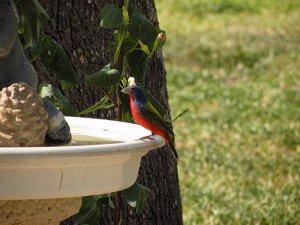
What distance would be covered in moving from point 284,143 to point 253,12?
788cm

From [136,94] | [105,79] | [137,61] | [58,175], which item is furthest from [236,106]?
[58,175]

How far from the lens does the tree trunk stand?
457cm

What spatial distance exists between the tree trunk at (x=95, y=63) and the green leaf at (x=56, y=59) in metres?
0.56

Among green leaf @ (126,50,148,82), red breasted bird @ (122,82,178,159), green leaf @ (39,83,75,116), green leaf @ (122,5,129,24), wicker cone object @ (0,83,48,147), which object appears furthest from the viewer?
green leaf @ (126,50,148,82)

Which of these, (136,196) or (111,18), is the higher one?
(111,18)

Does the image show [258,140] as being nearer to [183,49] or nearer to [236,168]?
[236,168]

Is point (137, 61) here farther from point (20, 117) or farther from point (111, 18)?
point (20, 117)

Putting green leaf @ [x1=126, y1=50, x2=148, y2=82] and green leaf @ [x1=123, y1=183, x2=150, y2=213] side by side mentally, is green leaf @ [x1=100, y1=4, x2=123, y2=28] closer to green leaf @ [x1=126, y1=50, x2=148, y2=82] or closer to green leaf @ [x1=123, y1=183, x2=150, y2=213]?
green leaf @ [x1=126, y1=50, x2=148, y2=82]

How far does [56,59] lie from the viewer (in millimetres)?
3805

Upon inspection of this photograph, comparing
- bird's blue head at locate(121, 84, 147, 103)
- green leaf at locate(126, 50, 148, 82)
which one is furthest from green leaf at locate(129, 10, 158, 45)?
bird's blue head at locate(121, 84, 147, 103)

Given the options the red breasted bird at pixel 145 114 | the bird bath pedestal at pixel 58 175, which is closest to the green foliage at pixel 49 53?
the red breasted bird at pixel 145 114

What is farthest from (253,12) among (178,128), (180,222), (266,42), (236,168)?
(180,222)

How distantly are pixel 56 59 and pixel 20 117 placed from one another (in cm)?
116

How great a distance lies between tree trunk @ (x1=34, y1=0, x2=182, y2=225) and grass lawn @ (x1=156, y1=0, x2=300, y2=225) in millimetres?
1641
